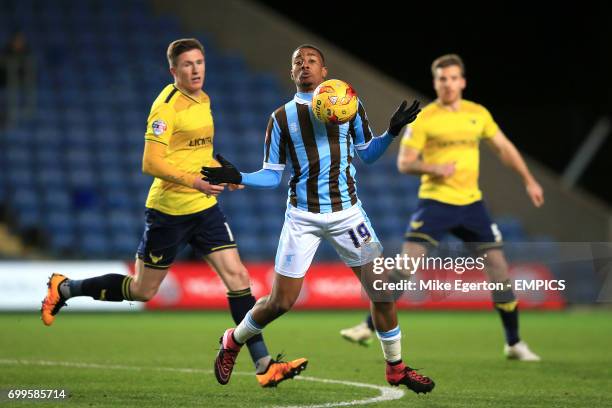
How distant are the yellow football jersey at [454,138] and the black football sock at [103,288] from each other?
9.05 feet

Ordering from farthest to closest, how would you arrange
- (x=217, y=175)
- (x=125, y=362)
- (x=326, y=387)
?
(x=125, y=362) → (x=326, y=387) → (x=217, y=175)

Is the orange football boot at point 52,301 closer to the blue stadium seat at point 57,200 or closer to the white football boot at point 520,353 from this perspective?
the white football boot at point 520,353

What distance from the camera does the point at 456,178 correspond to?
343 inches

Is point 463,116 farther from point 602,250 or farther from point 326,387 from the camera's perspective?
point 326,387

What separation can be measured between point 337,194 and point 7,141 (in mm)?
11861

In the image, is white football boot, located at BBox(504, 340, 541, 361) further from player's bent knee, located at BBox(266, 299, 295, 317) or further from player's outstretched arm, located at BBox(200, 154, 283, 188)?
player's outstretched arm, located at BBox(200, 154, 283, 188)

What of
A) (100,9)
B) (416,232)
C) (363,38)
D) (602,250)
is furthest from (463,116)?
(100,9)

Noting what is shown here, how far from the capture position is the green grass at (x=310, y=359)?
20.6ft

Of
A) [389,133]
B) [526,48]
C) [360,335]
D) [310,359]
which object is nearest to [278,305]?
[389,133]

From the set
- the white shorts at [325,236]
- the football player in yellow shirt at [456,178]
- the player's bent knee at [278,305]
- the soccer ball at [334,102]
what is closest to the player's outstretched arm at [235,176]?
the white shorts at [325,236]

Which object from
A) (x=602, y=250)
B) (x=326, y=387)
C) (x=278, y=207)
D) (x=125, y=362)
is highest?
(x=602, y=250)

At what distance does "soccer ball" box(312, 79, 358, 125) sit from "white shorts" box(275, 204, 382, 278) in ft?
1.89

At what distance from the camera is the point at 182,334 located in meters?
11.1

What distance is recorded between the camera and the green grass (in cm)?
629
